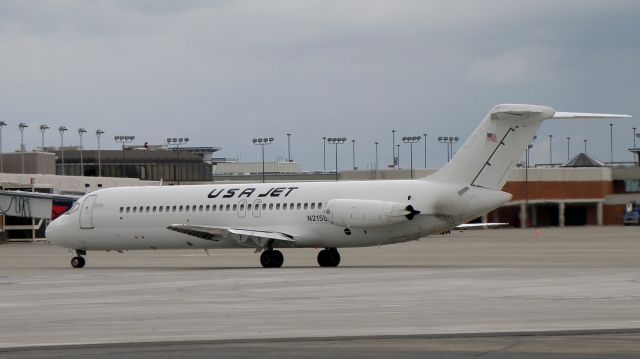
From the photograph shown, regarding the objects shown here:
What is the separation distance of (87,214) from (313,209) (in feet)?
32.7

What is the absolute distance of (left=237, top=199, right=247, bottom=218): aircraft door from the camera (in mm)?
43875

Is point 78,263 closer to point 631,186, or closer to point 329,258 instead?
point 329,258

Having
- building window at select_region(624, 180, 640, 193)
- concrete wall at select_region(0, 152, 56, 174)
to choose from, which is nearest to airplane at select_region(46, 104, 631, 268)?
concrete wall at select_region(0, 152, 56, 174)

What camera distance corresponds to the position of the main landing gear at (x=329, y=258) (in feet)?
144

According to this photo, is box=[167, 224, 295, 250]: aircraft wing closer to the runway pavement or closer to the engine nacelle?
the runway pavement

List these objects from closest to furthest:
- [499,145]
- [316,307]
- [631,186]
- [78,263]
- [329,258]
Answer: [316,307], [499,145], [329,258], [78,263], [631,186]

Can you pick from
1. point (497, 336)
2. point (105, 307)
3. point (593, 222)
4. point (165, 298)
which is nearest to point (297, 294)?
point (165, 298)

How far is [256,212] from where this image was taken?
4359cm

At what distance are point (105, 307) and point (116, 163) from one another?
120353 mm

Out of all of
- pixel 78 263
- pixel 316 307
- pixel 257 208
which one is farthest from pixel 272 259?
pixel 316 307

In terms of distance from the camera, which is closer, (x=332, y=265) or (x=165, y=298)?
(x=165, y=298)

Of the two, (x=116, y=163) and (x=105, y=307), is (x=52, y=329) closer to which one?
(x=105, y=307)

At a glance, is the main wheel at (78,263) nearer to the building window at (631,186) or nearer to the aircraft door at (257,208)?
the aircraft door at (257,208)

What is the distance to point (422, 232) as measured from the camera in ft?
133
